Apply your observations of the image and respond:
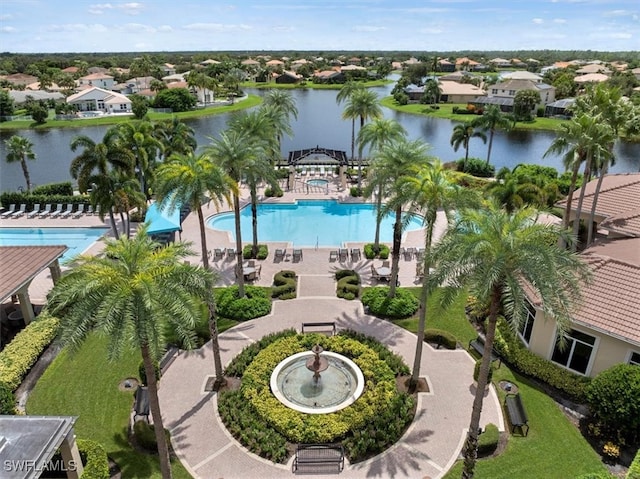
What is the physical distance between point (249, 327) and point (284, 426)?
724 centimetres

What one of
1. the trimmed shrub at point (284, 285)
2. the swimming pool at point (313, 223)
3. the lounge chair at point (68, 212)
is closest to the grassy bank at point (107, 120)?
the lounge chair at point (68, 212)

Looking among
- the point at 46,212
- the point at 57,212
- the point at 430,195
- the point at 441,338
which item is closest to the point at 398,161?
the point at 430,195

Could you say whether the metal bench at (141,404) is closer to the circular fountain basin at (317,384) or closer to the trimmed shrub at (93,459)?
the trimmed shrub at (93,459)

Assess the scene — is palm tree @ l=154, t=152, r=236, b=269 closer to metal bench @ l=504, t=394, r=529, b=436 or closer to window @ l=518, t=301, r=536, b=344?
metal bench @ l=504, t=394, r=529, b=436

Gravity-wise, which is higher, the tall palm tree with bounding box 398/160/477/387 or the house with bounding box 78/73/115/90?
the house with bounding box 78/73/115/90

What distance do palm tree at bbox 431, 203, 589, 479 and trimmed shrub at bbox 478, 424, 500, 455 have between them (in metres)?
3.55

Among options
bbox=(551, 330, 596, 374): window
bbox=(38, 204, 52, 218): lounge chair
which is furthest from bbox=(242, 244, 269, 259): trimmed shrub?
bbox=(38, 204, 52, 218): lounge chair

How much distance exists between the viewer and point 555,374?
60.1 ft

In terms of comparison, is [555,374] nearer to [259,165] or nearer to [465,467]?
[465,467]

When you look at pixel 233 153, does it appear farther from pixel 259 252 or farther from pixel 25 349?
pixel 25 349

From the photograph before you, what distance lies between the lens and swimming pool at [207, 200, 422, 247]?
3491 cm

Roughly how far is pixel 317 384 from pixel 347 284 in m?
8.42

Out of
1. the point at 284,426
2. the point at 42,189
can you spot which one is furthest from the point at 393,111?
the point at 284,426

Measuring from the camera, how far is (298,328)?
882 inches
